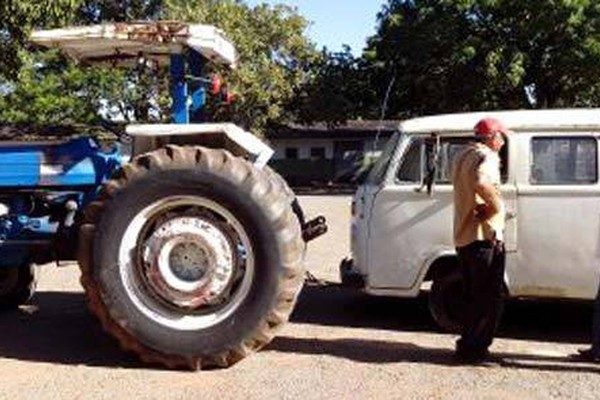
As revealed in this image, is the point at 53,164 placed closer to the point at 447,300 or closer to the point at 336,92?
the point at 447,300

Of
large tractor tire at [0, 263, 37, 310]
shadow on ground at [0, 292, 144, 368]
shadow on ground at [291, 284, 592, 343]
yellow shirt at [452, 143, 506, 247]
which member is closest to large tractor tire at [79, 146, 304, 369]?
shadow on ground at [0, 292, 144, 368]

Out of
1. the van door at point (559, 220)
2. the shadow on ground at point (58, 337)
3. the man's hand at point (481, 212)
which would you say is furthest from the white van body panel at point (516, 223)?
the shadow on ground at point (58, 337)

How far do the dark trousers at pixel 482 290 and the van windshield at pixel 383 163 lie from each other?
5.38ft

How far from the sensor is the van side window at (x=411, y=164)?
895 cm

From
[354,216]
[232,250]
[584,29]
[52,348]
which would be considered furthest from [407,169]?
[584,29]

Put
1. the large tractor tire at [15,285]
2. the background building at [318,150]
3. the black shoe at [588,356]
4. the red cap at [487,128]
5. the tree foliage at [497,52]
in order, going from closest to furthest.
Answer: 1. the red cap at [487,128]
2. the black shoe at [588,356]
3. the large tractor tire at [15,285]
4. the tree foliage at [497,52]
5. the background building at [318,150]

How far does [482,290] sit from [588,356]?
107cm

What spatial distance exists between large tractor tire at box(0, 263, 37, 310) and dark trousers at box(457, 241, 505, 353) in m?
4.44

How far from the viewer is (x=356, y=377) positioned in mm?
7309

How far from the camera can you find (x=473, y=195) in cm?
751

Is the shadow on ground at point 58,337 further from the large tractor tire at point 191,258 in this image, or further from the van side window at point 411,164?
the van side window at point 411,164

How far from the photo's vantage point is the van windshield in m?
9.09

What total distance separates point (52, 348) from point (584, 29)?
29.7 meters

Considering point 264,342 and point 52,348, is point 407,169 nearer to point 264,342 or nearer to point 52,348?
point 264,342
